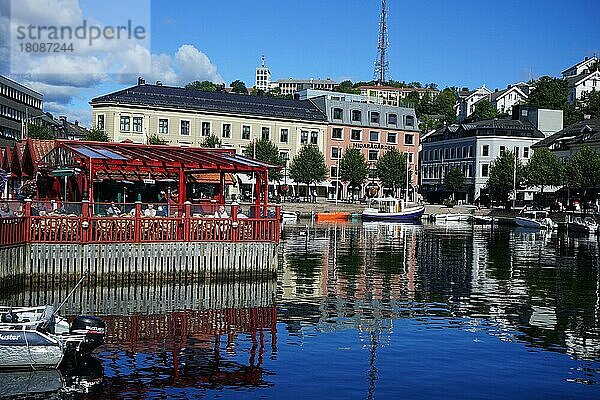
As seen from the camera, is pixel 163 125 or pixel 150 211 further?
pixel 163 125

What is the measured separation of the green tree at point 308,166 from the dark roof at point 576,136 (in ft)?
119

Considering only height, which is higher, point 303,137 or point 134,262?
point 303,137

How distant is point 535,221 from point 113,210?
66.9m

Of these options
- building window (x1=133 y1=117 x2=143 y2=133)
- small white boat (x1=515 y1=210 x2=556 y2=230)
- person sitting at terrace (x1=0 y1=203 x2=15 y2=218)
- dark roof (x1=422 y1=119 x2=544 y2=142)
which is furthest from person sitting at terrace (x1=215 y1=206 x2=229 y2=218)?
dark roof (x1=422 y1=119 x2=544 y2=142)

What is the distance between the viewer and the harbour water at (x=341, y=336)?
18.4 meters

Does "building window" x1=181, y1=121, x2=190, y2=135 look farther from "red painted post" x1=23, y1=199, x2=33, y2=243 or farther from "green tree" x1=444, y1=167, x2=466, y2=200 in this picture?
"red painted post" x1=23, y1=199, x2=33, y2=243

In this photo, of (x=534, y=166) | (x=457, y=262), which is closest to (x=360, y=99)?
(x=534, y=166)

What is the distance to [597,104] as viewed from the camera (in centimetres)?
15300

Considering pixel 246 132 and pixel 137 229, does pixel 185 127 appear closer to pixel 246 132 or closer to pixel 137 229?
pixel 246 132

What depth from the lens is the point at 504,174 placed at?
11656 cm

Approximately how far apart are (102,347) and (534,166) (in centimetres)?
9764

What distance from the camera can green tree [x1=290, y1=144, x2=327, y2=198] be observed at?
113m

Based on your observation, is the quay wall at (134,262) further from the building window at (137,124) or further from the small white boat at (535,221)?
the building window at (137,124)

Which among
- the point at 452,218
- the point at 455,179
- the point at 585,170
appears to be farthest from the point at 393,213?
the point at 455,179
